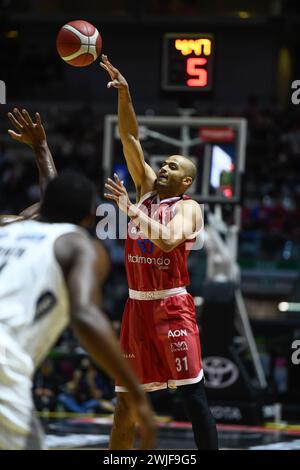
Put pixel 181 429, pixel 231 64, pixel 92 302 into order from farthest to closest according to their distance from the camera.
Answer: pixel 231 64 < pixel 181 429 < pixel 92 302

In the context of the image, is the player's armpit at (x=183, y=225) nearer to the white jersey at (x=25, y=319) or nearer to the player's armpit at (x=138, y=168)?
the player's armpit at (x=138, y=168)

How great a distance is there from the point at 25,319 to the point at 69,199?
52 centimetres

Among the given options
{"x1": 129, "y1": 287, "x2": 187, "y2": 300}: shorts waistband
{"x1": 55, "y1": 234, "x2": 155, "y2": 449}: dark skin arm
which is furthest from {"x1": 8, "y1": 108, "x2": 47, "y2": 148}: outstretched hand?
{"x1": 55, "y1": 234, "x2": 155, "y2": 449}: dark skin arm

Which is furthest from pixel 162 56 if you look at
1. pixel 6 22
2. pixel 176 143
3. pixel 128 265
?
pixel 6 22

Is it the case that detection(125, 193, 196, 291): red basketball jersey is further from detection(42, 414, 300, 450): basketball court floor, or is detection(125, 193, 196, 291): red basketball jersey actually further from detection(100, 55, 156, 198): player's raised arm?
detection(42, 414, 300, 450): basketball court floor

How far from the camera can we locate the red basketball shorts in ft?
20.0

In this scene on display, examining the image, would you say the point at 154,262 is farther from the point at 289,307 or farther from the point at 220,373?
the point at 289,307

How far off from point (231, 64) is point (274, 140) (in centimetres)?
376

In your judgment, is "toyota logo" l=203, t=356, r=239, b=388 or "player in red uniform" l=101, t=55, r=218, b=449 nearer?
"player in red uniform" l=101, t=55, r=218, b=449

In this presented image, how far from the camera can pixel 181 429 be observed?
1018 centimetres

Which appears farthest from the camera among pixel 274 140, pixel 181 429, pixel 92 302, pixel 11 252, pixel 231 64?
pixel 231 64

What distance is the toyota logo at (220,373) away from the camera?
11.6 meters

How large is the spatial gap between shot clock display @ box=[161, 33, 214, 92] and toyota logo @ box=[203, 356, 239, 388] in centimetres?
304

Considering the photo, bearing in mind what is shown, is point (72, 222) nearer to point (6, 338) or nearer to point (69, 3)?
point (6, 338)
